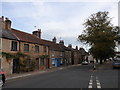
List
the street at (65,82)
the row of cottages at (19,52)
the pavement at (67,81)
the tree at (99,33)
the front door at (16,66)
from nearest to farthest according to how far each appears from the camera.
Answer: the pavement at (67,81) < the street at (65,82) < the row of cottages at (19,52) < the front door at (16,66) < the tree at (99,33)

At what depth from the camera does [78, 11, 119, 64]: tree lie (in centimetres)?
3300

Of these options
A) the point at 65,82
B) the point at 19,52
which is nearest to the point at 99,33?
the point at 19,52

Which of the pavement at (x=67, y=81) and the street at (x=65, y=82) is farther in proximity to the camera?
the street at (x=65, y=82)

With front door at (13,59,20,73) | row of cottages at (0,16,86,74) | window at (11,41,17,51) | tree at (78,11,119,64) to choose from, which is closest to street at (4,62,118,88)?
row of cottages at (0,16,86,74)

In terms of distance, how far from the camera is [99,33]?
32188 mm

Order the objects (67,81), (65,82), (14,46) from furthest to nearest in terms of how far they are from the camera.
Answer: (14,46)
(67,81)
(65,82)

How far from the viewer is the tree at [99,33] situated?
33.0 m

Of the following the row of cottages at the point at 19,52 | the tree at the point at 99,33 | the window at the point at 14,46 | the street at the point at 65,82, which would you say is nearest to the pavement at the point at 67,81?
the street at the point at 65,82

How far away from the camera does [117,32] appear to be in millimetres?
37031

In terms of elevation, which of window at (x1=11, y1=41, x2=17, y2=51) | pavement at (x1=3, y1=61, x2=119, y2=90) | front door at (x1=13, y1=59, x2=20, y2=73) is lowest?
pavement at (x1=3, y1=61, x2=119, y2=90)

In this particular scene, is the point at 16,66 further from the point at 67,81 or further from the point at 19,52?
the point at 67,81

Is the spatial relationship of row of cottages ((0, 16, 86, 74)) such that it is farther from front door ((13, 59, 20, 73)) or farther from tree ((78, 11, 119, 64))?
tree ((78, 11, 119, 64))

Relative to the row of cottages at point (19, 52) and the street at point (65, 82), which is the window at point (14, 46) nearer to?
the row of cottages at point (19, 52)

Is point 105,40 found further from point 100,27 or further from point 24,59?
point 24,59
